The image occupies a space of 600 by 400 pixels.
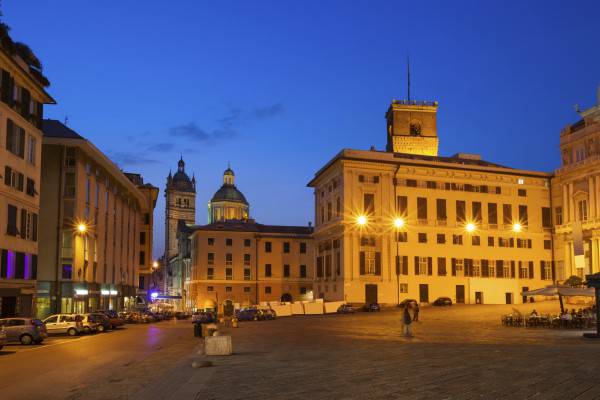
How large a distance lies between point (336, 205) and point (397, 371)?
6393 cm

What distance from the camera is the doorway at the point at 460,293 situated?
78312 millimetres

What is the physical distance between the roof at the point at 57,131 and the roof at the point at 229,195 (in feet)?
374

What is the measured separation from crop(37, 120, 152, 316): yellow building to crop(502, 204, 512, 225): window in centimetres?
4751

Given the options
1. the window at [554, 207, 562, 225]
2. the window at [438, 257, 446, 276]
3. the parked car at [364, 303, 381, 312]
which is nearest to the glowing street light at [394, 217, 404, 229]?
the window at [438, 257, 446, 276]

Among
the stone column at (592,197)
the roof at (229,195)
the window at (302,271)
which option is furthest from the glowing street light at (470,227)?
the roof at (229,195)

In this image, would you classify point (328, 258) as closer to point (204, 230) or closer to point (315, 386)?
point (204, 230)

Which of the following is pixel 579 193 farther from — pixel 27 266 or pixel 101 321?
pixel 27 266

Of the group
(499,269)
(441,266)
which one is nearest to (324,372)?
(441,266)

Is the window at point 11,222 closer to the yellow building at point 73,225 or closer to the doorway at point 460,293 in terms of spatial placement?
the yellow building at point 73,225

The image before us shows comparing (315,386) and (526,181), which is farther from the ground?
(526,181)

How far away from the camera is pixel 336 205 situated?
80.2 m

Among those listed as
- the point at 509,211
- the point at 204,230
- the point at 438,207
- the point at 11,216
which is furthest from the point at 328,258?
the point at 11,216

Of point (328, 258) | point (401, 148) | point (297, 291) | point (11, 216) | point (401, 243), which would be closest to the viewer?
point (11, 216)

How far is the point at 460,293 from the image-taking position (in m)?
78.4
